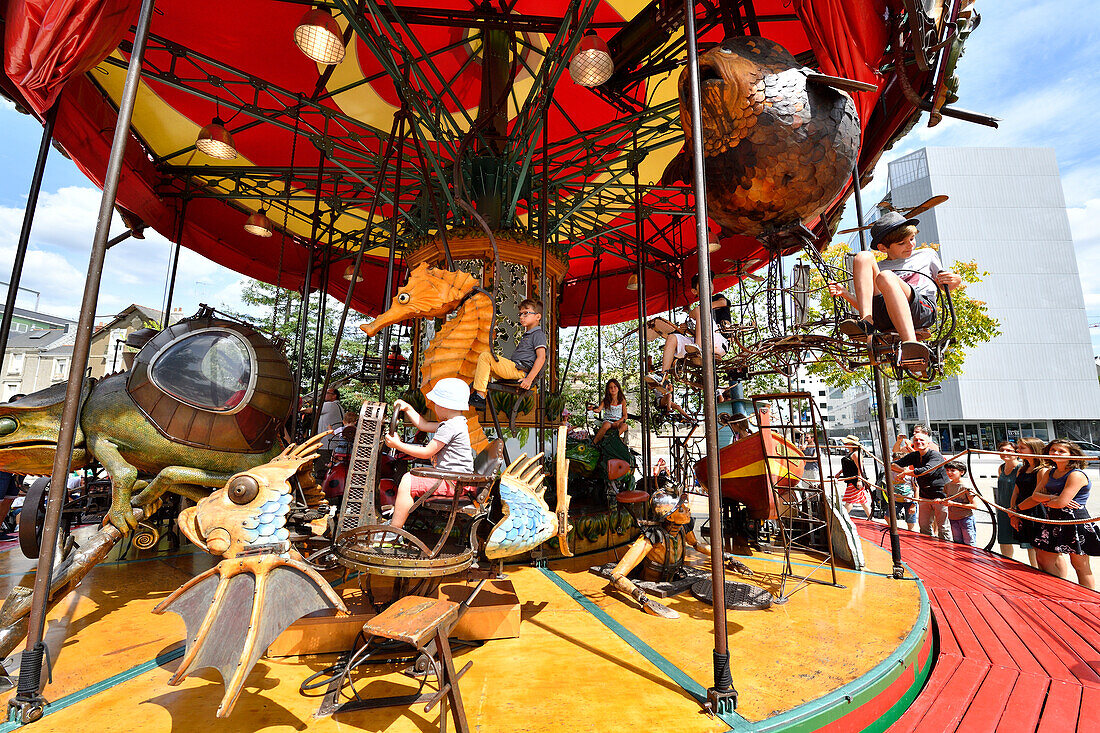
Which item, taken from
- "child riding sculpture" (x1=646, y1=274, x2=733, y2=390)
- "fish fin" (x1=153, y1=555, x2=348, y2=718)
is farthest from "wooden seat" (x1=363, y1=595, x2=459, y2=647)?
"child riding sculpture" (x1=646, y1=274, x2=733, y2=390)

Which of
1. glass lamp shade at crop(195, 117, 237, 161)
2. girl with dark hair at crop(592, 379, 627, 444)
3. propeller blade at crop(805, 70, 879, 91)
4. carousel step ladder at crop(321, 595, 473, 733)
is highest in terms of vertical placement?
glass lamp shade at crop(195, 117, 237, 161)

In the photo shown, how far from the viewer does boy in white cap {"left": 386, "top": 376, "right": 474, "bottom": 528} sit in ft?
10.3

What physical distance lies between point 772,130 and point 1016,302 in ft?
138

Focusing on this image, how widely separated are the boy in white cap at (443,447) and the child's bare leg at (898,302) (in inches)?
100.0

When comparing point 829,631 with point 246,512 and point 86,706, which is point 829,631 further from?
point 86,706

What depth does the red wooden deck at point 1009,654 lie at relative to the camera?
257 cm

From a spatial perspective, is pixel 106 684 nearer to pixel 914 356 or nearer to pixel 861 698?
pixel 861 698

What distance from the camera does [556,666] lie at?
9.23 feet

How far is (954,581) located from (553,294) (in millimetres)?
5627

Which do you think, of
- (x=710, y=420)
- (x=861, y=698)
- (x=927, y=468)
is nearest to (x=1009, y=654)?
(x=861, y=698)

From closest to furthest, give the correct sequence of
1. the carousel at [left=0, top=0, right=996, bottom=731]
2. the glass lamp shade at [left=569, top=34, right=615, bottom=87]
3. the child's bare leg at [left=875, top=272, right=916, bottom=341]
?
the carousel at [left=0, top=0, right=996, bottom=731], the child's bare leg at [left=875, top=272, right=916, bottom=341], the glass lamp shade at [left=569, top=34, right=615, bottom=87]

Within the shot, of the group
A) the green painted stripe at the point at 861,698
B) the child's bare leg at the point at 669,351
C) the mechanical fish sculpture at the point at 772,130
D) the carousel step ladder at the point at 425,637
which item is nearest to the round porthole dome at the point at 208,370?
the carousel step ladder at the point at 425,637

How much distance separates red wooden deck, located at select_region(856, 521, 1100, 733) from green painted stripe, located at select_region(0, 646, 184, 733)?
13.1ft

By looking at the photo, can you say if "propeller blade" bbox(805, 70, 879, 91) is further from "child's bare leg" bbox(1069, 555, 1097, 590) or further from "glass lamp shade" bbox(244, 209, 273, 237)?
"glass lamp shade" bbox(244, 209, 273, 237)
